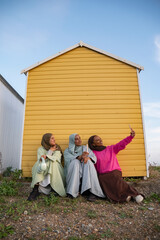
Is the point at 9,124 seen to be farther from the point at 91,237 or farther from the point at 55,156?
the point at 91,237

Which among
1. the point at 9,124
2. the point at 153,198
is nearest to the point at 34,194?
the point at 153,198

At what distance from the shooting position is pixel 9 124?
307 inches

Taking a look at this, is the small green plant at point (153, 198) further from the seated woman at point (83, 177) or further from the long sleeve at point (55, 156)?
the long sleeve at point (55, 156)

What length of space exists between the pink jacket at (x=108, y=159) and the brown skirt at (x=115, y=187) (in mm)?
207

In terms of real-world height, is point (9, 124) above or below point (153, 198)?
above

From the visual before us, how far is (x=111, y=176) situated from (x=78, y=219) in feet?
4.66

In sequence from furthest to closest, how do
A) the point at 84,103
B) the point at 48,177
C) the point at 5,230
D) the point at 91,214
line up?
the point at 84,103 < the point at 48,177 < the point at 91,214 < the point at 5,230

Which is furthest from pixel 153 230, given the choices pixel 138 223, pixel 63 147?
pixel 63 147

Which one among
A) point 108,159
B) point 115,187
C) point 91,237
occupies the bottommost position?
point 91,237

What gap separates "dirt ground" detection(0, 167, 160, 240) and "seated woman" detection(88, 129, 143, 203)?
17cm

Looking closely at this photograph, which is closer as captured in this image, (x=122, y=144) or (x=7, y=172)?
(x=122, y=144)

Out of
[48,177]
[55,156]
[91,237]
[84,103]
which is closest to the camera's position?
[91,237]

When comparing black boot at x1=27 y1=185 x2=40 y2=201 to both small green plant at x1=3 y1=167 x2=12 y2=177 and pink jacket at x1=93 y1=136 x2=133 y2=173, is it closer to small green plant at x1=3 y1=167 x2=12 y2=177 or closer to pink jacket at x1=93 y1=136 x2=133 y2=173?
pink jacket at x1=93 y1=136 x2=133 y2=173

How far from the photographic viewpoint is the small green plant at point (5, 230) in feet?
7.73
